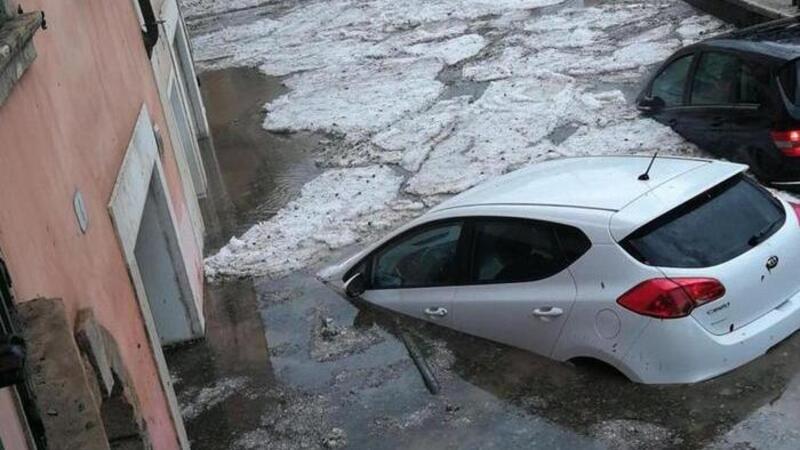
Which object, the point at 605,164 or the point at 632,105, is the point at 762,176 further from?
the point at 632,105

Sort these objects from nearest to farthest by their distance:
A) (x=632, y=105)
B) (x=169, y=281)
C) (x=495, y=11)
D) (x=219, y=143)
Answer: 1. (x=169, y=281)
2. (x=632, y=105)
3. (x=219, y=143)
4. (x=495, y=11)

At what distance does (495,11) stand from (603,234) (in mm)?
18427

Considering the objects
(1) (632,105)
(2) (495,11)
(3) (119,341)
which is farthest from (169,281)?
(2) (495,11)

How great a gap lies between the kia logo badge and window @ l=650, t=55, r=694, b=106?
500 centimetres

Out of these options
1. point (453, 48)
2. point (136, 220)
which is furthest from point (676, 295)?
point (453, 48)

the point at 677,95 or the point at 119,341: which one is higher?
the point at 119,341

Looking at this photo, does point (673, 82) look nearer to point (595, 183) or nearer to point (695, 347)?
point (595, 183)

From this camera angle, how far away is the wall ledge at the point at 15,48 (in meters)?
4.56

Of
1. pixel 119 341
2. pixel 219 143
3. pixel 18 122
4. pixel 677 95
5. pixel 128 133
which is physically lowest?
pixel 219 143

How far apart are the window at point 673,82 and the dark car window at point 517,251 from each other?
4.78 m

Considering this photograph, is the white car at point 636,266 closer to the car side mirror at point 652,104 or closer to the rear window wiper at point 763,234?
the rear window wiper at point 763,234

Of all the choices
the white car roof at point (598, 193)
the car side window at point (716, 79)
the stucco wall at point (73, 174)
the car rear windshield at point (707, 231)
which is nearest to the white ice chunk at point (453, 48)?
the car side window at point (716, 79)

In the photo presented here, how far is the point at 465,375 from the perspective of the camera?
7621mm

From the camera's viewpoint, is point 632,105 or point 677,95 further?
point 632,105
